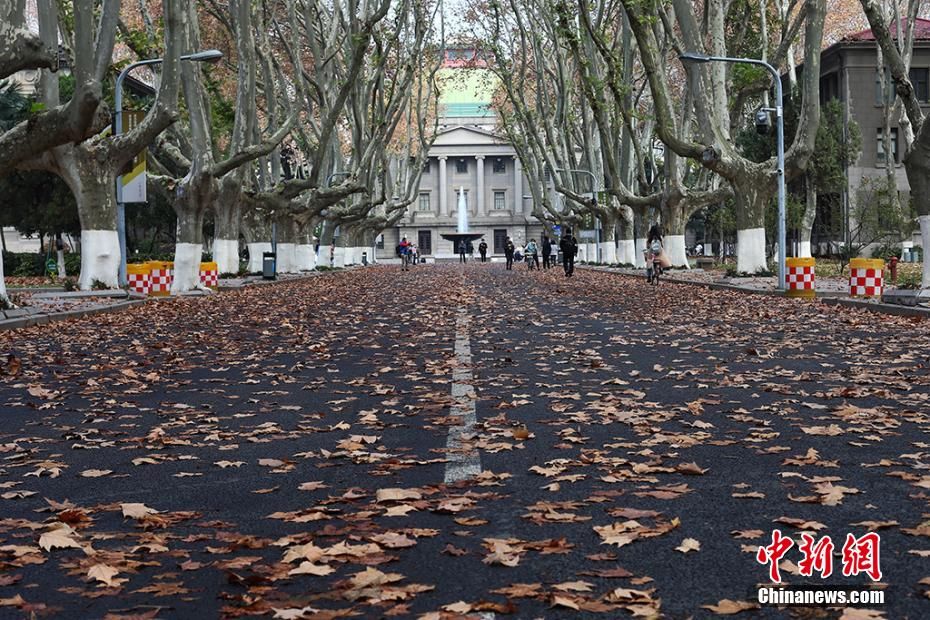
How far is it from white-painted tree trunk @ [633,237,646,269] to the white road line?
1556 inches

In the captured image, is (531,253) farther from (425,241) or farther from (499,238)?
(499,238)

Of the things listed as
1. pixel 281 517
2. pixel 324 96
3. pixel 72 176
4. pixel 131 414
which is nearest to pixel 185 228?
pixel 72 176

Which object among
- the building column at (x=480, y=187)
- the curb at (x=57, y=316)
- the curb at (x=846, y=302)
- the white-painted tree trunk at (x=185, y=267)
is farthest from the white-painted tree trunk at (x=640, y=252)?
the building column at (x=480, y=187)

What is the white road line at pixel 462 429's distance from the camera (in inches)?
247

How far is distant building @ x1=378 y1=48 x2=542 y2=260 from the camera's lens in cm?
13862

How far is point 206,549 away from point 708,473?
2636mm

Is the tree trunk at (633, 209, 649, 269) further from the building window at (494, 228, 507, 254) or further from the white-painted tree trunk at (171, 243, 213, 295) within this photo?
the building window at (494, 228, 507, 254)

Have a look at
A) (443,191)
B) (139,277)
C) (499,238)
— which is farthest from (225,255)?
(499,238)

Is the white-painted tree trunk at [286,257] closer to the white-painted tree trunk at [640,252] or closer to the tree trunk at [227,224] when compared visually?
the tree trunk at [227,224]

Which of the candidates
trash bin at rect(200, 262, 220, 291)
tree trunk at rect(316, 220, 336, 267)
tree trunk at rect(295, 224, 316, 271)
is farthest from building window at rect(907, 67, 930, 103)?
trash bin at rect(200, 262, 220, 291)

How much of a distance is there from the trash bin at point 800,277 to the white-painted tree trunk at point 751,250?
7.14 meters

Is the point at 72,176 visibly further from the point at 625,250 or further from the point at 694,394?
the point at 625,250

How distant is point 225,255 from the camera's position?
40.8 metres

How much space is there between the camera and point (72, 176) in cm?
2920
